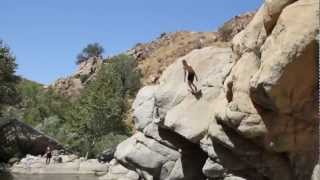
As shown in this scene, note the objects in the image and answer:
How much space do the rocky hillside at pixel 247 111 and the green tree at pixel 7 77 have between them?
2488cm

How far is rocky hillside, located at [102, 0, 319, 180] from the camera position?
56.1 feet

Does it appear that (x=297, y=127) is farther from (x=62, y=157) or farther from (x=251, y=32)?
(x=62, y=157)

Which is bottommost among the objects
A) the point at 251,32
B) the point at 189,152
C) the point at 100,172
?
the point at 100,172

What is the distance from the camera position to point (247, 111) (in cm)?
1973

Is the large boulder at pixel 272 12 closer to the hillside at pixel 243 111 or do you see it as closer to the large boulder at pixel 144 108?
the hillside at pixel 243 111

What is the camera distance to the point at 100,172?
165 feet

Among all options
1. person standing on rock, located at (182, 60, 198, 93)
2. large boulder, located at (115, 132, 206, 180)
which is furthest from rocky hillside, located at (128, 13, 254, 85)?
person standing on rock, located at (182, 60, 198, 93)

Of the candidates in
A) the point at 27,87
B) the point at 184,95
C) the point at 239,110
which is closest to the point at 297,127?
the point at 239,110

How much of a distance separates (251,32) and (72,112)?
156 ft

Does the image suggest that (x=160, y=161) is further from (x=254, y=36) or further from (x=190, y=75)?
(x=254, y=36)

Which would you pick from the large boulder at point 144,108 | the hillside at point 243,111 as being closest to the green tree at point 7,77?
the hillside at point 243,111

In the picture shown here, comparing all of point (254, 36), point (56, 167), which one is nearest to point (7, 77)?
point (56, 167)

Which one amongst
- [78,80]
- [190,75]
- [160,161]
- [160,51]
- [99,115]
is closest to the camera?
[190,75]

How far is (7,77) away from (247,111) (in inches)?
1500
